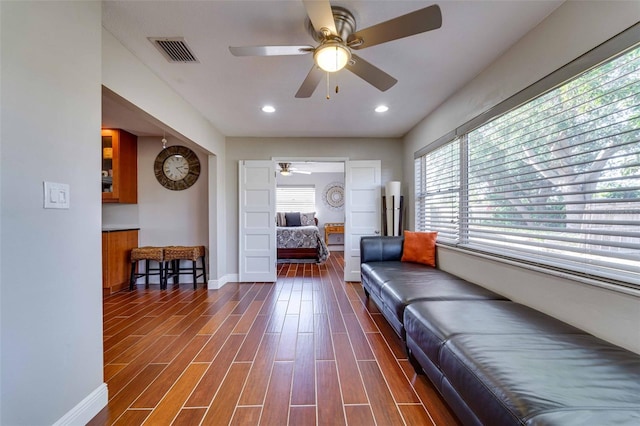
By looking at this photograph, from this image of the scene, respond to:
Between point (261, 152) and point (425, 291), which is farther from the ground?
point (261, 152)

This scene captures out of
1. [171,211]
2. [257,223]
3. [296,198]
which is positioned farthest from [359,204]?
[296,198]

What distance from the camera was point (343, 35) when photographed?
1.71m

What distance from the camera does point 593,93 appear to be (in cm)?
151

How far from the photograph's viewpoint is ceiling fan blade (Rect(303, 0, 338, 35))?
1293 millimetres

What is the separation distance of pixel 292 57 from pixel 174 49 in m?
0.89

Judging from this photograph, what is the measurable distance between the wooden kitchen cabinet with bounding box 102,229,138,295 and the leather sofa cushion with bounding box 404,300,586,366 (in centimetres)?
397

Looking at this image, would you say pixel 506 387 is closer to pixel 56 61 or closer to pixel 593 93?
pixel 593 93

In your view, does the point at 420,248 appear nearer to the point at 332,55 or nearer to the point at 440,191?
the point at 440,191

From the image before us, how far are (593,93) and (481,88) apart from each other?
101cm

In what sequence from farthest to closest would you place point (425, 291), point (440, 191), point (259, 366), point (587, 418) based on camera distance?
1. point (440, 191)
2. point (425, 291)
3. point (259, 366)
4. point (587, 418)

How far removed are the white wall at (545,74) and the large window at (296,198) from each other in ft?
20.1

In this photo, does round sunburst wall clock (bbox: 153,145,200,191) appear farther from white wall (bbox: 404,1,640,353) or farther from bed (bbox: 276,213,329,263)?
white wall (bbox: 404,1,640,353)

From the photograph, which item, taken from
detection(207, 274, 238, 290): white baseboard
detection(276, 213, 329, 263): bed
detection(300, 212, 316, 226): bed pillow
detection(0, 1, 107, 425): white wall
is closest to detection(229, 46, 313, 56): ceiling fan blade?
detection(0, 1, 107, 425): white wall

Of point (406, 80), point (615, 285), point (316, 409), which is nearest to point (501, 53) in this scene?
point (406, 80)
